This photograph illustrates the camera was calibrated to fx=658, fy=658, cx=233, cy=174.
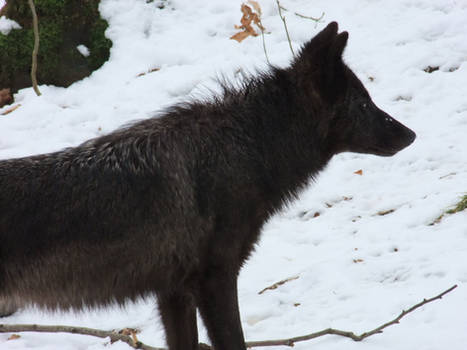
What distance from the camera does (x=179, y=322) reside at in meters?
4.50

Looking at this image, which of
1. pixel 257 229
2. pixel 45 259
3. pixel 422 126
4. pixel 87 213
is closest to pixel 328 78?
pixel 257 229

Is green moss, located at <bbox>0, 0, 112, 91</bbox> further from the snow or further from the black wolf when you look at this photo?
the black wolf

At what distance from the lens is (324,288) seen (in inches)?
214

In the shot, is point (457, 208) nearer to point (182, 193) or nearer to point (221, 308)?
point (221, 308)

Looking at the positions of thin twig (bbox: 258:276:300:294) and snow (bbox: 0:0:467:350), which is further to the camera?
thin twig (bbox: 258:276:300:294)

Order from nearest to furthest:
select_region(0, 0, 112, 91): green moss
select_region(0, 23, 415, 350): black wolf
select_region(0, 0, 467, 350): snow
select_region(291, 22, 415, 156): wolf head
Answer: select_region(0, 23, 415, 350): black wolf
select_region(291, 22, 415, 156): wolf head
select_region(0, 0, 467, 350): snow
select_region(0, 0, 112, 91): green moss

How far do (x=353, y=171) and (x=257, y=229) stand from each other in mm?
3557

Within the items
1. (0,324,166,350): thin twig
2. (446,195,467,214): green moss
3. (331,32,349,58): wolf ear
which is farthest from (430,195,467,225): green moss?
(0,324,166,350): thin twig

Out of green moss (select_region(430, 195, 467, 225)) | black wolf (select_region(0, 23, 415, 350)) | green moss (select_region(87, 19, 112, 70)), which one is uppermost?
green moss (select_region(87, 19, 112, 70))

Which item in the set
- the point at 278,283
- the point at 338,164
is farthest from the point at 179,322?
the point at 338,164

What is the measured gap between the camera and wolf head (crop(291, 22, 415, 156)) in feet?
15.0

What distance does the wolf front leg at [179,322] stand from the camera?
445 cm

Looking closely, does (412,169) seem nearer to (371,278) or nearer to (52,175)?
(371,278)

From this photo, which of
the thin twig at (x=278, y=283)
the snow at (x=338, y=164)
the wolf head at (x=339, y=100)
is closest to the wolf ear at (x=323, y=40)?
the wolf head at (x=339, y=100)
